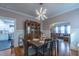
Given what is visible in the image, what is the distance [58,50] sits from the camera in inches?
59.6

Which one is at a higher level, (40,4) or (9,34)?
(40,4)

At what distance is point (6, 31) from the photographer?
4.89 ft

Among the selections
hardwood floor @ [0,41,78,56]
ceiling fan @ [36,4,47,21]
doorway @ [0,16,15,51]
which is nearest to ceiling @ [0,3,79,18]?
ceiling fan @ [36,4,47,21]

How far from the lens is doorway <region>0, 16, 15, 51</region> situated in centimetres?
147

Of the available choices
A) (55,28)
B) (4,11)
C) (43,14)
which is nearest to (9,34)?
(4,11)

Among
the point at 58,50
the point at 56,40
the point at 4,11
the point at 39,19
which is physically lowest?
the point at 58,50

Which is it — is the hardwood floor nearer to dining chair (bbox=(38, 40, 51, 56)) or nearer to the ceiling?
dining chair (bbox=(38, 40, 51, 56))

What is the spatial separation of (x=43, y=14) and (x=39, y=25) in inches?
7.9

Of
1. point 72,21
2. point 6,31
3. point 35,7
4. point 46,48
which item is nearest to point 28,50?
point 46,48

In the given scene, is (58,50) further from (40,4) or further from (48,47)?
(40,4)

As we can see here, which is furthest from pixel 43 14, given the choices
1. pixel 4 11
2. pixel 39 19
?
pixel 4 11

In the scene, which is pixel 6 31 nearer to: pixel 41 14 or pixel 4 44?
pixel 4 44

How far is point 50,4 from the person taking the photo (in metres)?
1.52

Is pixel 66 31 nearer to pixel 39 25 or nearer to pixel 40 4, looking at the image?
pixel 39 25
